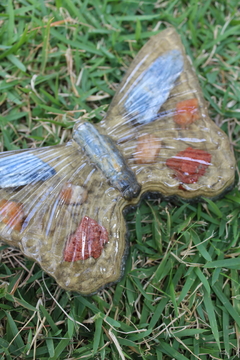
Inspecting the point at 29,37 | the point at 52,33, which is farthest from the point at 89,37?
the point at 29,37

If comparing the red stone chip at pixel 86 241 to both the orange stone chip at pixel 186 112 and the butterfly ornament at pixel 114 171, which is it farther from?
the orange stone chip at pixel 186 112

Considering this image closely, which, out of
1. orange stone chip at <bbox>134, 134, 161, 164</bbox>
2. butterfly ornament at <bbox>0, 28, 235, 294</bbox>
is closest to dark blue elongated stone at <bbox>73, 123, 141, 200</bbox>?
butterfly ornament at <bbox>0, 28, 235, 294</bbox>

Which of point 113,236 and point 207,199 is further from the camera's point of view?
point 207,199

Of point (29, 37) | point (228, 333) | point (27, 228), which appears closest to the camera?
point (27, 228)

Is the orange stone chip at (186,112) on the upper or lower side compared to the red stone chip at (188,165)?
upper

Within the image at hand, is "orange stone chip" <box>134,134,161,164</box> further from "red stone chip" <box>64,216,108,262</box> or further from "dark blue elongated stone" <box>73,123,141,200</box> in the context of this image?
"red stone chip" <box>64,216,108,262</box>

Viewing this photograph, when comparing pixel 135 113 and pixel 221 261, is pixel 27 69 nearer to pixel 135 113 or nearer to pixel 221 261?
pixel 135 113

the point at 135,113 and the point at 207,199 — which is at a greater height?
the point at 135,113

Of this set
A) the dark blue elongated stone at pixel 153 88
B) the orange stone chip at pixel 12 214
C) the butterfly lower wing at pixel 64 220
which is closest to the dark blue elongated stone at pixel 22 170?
the butterfly lower wing at pixel 64 220
